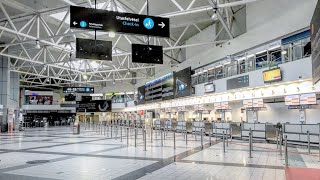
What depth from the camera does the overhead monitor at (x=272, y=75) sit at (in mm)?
13219

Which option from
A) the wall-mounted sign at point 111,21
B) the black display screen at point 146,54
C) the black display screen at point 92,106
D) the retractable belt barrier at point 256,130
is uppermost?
the wall-mounted sign at point 111,21

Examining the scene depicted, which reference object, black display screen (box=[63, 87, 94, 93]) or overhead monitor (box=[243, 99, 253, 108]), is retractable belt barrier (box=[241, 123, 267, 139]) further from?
black display screen (box=[63, 87, 94, 93])

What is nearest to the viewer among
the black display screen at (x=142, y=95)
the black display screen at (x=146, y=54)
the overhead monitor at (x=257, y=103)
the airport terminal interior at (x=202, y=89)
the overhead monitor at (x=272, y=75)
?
the airport terminal interior at (x=202, y=89)

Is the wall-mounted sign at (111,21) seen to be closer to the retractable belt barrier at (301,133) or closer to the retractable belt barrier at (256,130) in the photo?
the retractable belt barrier at (301,133)

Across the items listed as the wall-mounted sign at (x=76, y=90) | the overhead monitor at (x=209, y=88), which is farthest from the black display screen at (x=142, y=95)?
the overhead monitor at (x=209, y=88)

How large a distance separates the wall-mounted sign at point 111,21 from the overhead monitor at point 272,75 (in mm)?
7170

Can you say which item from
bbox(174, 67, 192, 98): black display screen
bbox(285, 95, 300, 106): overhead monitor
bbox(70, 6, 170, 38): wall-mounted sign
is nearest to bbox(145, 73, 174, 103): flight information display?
bbox(174, 67, 192, 98): black display screen

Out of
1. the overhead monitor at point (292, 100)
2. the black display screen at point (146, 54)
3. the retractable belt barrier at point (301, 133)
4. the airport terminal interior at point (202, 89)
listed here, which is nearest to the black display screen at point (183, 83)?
the airport terminal interior at point (202, 89)

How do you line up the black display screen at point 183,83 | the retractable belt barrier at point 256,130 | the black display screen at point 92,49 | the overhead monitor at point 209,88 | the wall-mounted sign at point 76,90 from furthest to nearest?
the wall-mounted sign at point 76,90, the black display screen at point 183,83, the overhead monitor at point 209,88, the retractable belt barrier at point 256,130, the black display screen at point 92,49

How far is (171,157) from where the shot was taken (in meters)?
9.55

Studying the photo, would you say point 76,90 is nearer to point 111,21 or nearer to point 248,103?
point 248,103

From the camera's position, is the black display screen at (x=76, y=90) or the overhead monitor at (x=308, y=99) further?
the black display screen at (x=76, y=90)

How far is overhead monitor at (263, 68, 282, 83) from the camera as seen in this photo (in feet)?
43.4

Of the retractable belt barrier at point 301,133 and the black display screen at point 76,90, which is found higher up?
the black display screen at point 76,90
